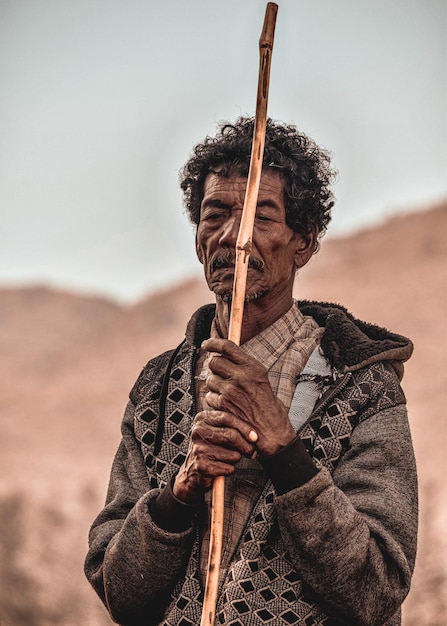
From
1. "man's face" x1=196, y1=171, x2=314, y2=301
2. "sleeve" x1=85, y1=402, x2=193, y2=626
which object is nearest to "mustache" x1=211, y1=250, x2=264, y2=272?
"man's face" x1=196, y1=171, x2=314, y2=301

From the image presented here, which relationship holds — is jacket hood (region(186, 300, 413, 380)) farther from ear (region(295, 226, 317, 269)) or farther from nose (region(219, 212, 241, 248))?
nose (region(219, 212, 241, 248))

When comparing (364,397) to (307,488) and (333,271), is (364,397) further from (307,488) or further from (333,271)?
(333,271)

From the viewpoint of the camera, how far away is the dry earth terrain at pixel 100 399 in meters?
21.2

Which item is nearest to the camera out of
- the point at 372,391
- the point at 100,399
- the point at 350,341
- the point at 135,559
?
the point at 135,559

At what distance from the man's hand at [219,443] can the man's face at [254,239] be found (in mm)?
546

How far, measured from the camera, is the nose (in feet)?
10.6

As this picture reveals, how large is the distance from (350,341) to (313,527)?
709 millimetres

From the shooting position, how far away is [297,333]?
136 inches

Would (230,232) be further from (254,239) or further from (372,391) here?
(372,391)

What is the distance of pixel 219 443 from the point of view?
284 centimetres

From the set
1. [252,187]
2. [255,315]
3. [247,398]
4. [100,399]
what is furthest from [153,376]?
[100,399]

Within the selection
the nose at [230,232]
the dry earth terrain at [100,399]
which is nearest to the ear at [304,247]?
the nose at [230,232]

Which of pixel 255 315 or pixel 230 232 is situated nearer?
pixel 230 232

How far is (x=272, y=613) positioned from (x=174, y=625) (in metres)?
0.32
